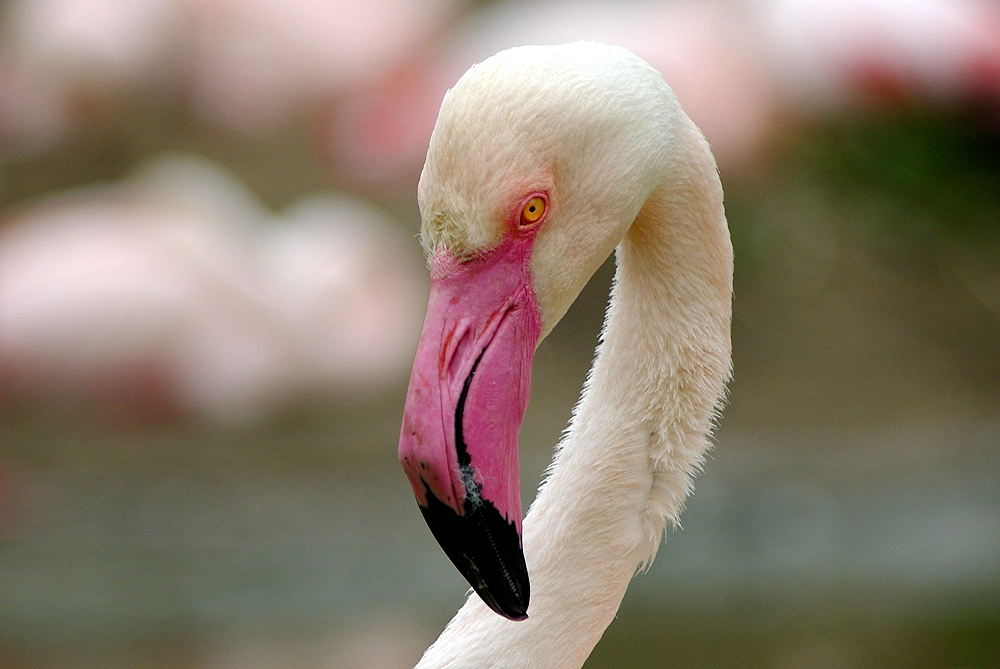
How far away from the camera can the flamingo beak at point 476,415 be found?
1379mm

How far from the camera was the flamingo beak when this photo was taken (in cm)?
138

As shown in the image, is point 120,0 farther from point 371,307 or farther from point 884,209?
point 884,209

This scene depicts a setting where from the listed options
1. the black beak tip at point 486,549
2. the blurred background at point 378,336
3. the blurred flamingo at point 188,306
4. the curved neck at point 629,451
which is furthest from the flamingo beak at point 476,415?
the blurred flamingo at point 188,306

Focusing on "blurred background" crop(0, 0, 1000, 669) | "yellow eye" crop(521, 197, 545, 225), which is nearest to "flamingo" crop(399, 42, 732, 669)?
"yellow eye" crop(521, 197, 545, 225)

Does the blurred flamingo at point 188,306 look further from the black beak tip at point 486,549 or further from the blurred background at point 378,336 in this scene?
the black beak tip at point 486,549

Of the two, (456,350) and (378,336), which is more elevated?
(378,336)

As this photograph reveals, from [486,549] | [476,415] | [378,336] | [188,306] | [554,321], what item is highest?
[188,306]

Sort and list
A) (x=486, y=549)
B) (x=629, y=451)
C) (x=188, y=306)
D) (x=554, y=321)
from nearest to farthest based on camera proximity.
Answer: (x=486, y=549)
(x=554, y=321)
(x=629, y=451)
(x=188, y=306)

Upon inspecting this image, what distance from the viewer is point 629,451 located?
1660 mm

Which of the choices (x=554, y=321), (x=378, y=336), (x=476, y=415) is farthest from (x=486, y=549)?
(x=378, y=336)

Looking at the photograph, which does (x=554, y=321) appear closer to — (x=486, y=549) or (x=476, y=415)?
(x=476, y=415)

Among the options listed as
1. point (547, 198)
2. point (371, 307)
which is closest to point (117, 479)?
point (371, 307)

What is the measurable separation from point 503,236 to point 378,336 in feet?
14.7

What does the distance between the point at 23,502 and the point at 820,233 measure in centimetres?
410
